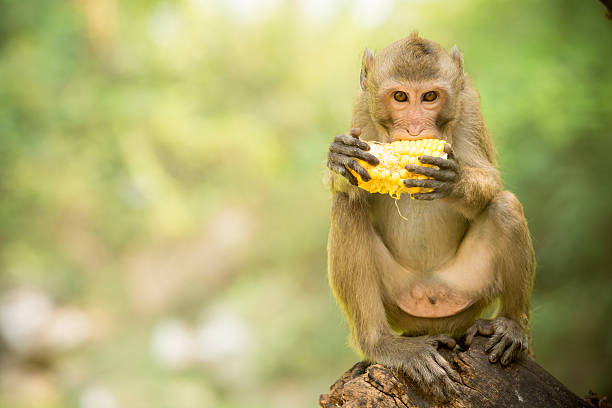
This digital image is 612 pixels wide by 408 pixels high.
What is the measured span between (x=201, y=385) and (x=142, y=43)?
5.59m

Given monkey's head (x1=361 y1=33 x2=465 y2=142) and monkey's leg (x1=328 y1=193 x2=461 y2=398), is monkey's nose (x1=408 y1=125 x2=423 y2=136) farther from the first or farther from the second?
monkey's leg (x1=328 y1=193 x2=461 y2=398)

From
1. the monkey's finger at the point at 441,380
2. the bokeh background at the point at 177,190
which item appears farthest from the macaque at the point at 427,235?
the bokeh background at the point at 177,190

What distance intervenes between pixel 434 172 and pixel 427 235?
897mm

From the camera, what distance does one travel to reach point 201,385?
30.7 ft

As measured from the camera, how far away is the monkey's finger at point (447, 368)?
3.90m

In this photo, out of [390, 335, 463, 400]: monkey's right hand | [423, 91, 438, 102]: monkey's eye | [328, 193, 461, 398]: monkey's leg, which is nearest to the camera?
[390, 335, 463, 400]: monkey's right hand

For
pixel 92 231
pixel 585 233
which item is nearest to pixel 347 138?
pixel 585 233

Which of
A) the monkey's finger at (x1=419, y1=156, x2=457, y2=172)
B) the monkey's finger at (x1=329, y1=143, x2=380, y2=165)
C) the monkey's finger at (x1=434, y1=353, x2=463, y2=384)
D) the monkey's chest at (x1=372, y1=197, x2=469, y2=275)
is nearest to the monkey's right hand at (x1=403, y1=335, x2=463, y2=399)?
the monkey's finger at (x1=434, y1=353, x2=463, y2=384)

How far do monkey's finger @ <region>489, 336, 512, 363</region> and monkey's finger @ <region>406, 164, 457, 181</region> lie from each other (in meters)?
1.08

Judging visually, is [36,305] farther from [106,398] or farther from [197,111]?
[197,111]

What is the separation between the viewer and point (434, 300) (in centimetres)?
452

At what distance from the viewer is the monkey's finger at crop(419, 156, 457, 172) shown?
3.83 metres

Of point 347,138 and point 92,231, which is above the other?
point 92,231

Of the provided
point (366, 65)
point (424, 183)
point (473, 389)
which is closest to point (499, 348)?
point (473, 389)
